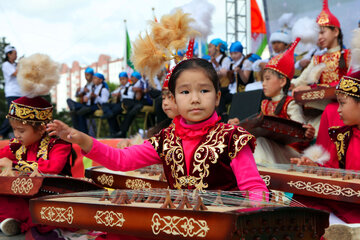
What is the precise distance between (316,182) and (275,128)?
53.9 inches

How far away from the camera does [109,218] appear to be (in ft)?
5.62

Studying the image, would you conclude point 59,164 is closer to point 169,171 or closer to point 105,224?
point 169,171

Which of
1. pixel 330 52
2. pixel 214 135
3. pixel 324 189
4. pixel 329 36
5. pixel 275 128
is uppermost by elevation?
pixel 329 36

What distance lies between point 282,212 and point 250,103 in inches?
152

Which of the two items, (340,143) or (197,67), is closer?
(197,67)

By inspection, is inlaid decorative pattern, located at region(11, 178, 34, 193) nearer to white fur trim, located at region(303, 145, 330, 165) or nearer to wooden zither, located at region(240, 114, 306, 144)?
wooden zither, located at region(240, 114, 306, 144)

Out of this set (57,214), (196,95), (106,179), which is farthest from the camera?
(106,179)

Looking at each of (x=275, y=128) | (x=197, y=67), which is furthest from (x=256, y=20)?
(x=197, y=67)

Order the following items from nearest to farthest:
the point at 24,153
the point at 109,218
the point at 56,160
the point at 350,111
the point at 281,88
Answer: the point at 109,218 < the point at 350,111 < the point at 56,160 < the point at 24,153 < the point at 281,88

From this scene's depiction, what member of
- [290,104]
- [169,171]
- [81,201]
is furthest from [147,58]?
[290,104]

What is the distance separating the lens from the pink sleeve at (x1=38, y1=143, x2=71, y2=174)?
3542 millimetres

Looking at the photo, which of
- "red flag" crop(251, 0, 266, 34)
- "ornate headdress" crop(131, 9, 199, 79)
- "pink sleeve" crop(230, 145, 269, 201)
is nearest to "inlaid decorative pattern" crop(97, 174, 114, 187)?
"ornate headdress" crop(131, 9, 199, 79)

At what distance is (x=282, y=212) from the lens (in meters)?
1.54

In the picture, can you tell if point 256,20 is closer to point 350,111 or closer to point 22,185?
point 350,111
